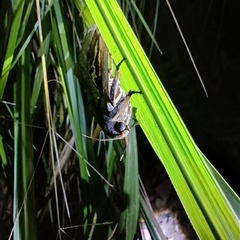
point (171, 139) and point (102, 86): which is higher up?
point (102, 86)

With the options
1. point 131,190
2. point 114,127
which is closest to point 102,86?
point 114,127

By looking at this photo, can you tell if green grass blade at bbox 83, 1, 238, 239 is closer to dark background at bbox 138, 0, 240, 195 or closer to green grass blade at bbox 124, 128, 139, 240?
green grass blade at bbox 124, 128, 139, 240

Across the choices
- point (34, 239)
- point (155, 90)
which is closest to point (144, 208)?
point (34, 239)

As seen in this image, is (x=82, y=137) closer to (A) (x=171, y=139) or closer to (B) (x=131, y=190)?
(B) (x=131, y=190)

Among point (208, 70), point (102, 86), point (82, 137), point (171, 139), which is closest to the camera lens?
point (171, 139)

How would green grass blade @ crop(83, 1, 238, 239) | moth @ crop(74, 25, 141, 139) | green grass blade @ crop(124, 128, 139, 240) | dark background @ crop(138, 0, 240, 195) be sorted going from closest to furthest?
green grass blade @ crop(83, 1, 238, 239) < moth @ crop(74, 25, 141, 139) < green grass blade @ crop(124, 128, 139, 240) < dark background @ crop(138, 0, 240, 195)

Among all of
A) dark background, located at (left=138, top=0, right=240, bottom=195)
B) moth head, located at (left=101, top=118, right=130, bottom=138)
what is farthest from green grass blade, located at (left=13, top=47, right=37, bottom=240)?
dark background, located at (left=138, top=0, right=240, bottom=195)

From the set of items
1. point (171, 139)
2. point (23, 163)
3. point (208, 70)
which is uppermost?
point (208, 70)

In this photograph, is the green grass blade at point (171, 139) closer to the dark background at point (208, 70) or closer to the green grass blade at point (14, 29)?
the green grass blade at point (14, 29)
